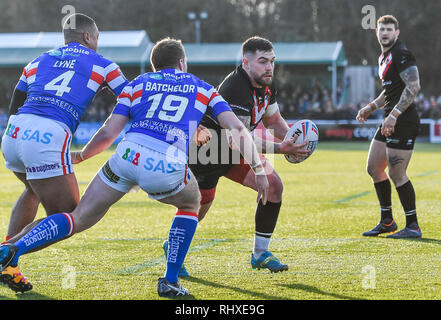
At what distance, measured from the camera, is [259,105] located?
237 inches

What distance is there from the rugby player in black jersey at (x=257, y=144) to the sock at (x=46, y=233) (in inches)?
48.0

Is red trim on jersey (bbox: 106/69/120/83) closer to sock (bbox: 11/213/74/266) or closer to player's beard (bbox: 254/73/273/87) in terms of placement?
sock (bbox: 11/213/74/266)

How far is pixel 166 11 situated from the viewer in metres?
56.2

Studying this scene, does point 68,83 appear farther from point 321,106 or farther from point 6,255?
point 321,106

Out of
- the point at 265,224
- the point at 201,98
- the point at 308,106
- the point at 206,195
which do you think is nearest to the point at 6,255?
the point at 201,98

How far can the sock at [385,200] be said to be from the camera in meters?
7.89

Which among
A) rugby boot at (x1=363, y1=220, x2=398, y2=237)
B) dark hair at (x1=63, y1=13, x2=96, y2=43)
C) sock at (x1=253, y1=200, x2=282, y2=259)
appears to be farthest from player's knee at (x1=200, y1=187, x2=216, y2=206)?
rugby boot at (x1=363, y1=220, x2=398, y2=237)

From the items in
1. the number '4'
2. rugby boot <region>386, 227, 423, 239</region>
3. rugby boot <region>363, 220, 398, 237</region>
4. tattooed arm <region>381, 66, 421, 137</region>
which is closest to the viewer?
the number '4'

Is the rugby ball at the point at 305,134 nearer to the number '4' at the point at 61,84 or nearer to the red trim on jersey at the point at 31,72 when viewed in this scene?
the number '4' at the point at 61,84

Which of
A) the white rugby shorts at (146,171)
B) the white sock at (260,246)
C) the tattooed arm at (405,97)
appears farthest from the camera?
the tattooed arm at (405,97)

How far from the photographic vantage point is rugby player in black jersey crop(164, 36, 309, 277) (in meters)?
5.74


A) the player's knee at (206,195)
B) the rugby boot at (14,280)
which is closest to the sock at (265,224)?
the player's knee at (206,195)

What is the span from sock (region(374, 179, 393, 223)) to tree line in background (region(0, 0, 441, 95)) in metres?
45.3

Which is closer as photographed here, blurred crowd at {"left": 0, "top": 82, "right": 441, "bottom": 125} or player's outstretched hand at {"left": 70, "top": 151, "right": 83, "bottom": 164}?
player's outstretched hand at {"left": 70, "top": 151, "right": 83, "bottom": 164}
